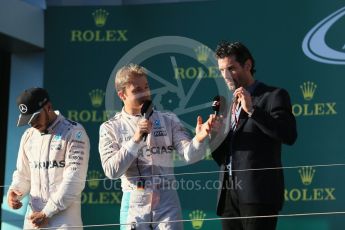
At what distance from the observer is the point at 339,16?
433 centimetres

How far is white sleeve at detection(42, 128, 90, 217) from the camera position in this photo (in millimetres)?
2906

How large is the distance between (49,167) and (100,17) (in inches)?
77.2

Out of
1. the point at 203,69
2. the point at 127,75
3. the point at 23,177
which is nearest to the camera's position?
the point at 127,75

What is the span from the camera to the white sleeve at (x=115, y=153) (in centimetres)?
279

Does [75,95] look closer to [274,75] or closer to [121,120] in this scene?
[274,75]

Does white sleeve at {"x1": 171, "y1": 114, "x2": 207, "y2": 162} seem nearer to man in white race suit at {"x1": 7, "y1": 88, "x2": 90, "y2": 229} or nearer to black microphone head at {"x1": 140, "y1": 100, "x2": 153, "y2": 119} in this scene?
black microphone head at {"x1": 140, "y1": 100, "x2": 153, "y2": 119}

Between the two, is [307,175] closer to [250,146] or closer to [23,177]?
[250,146]

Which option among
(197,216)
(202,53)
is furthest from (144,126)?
(202,53)

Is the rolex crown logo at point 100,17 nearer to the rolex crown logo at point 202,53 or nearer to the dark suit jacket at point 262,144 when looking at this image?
the rolex crown logo at point 202,53

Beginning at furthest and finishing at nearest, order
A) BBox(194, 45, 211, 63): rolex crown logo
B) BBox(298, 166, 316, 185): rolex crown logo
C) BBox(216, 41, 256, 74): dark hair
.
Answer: BBox(194, 45, 211, 63): rolex crown logo, BBox(298, 166, 316, 185): rolex crown logo, BBox(216, 41, 256, 74): dark hair

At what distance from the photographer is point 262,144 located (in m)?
2.72

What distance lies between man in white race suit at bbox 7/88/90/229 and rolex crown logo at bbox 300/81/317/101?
1721mm

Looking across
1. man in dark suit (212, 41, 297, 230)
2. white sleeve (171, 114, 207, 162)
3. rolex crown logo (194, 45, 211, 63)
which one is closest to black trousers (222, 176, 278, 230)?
man in dark suit (212, 41, 297, 230)

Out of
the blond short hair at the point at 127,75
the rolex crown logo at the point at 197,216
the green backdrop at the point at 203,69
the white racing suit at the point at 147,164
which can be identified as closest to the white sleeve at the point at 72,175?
the white racing suit at the point at 147,164
